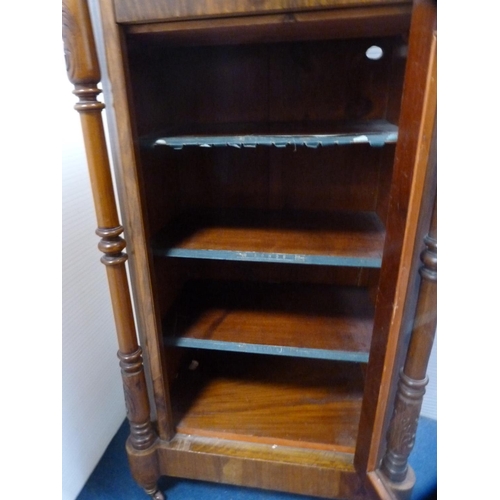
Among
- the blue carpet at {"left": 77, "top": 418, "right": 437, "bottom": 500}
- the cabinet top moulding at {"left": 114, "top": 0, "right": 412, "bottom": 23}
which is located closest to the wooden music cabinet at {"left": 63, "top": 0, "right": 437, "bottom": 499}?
the cabinet top moulding at {"left": 114, "top": 0, "right": 412, "bottom": 23}

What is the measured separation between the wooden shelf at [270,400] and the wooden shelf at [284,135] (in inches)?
24.4

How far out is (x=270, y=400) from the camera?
0.96 m

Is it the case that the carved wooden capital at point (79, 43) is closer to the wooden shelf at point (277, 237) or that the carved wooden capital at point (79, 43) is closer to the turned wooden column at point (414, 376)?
the wooden shelf at point (277, 237)

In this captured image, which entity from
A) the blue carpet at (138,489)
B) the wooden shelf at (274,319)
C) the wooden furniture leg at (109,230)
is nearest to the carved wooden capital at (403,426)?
the wooden shelf at (274,319)

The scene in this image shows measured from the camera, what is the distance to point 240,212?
0.96 m

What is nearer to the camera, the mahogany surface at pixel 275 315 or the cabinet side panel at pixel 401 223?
the cabinet side panel at pixel 401 223

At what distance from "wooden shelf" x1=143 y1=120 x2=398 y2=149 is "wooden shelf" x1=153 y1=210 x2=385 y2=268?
0.64 feet

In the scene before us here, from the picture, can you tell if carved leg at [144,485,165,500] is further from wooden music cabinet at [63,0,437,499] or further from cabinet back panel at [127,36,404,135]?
cabinet back panel at [127,36,404,135]

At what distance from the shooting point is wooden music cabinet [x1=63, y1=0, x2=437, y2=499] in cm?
54

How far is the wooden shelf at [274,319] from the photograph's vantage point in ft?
2.58

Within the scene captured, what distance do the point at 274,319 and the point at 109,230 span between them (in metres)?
0.43
